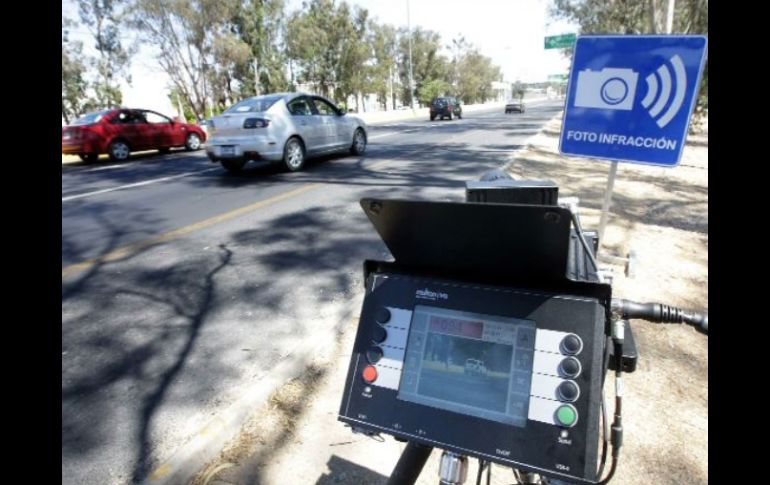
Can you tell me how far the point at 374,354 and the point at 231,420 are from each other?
1.54m

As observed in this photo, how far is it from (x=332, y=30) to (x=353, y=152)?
32.3 m

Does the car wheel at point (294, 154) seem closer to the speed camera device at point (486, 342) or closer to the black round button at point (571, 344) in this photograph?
the speed camera device at point (486, 342)

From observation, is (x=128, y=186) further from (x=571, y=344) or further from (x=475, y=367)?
(x=571, y=344)

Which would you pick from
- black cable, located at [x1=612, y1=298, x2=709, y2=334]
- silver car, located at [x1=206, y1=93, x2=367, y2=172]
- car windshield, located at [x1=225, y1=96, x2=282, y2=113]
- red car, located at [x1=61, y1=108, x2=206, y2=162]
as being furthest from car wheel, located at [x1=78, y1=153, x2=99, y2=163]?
black cable, located at [x1=612, y1=298, x2=709, y2=334]

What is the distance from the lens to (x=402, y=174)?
360 inches

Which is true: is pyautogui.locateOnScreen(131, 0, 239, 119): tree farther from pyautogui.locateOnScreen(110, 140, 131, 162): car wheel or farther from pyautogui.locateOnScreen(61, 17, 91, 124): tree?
pyautogui.locateOnScreen(110, 140, 131, 162): car wheel

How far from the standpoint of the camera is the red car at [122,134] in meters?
12.7

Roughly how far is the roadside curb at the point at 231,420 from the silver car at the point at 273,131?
267 inches

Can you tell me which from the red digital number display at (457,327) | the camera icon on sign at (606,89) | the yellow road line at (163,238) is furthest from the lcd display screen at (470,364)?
the yellow road line at (163,238)

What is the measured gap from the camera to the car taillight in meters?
8.85

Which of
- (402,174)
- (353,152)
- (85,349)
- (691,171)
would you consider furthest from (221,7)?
(85,349)

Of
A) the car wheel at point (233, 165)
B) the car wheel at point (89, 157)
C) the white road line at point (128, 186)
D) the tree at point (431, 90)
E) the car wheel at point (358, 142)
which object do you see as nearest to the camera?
the white road line at point (128, 186)

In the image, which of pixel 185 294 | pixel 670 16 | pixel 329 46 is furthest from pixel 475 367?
pixel 329 46
